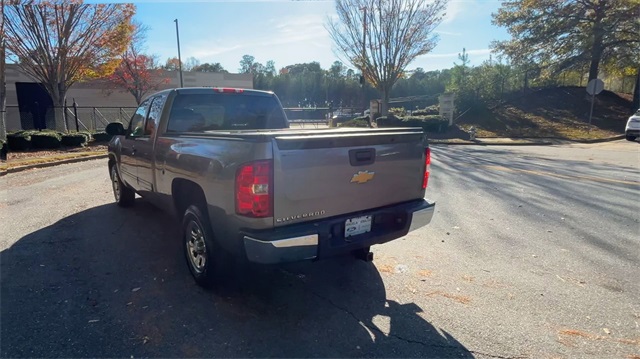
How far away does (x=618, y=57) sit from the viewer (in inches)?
1046

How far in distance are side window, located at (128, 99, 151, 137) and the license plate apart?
3.27m

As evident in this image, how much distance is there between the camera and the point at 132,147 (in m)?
5.03

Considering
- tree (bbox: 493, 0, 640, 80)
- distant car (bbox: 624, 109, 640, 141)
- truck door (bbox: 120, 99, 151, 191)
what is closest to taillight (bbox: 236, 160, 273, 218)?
truck door (bbox: 120, 99, 151, 191)

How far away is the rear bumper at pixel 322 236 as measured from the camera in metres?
2.68

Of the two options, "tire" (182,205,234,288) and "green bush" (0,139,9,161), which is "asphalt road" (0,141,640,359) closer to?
"tire" (182,205,234,288)

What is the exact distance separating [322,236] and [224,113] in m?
2.53

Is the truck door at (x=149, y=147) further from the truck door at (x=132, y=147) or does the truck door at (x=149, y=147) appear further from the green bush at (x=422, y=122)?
the green bush at (x=422, y=122)

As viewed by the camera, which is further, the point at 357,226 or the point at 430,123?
the point at 430,123

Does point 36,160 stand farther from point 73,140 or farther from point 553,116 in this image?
point 553,116

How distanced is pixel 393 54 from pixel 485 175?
14239 mm

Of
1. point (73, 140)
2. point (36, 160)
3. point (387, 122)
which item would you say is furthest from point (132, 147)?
point (387, 122)

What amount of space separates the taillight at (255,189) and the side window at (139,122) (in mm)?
2854

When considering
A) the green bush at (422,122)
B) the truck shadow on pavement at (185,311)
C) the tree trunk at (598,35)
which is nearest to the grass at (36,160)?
the truck shadow on pavement at (185,311)

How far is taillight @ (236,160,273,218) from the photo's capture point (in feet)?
8.66
